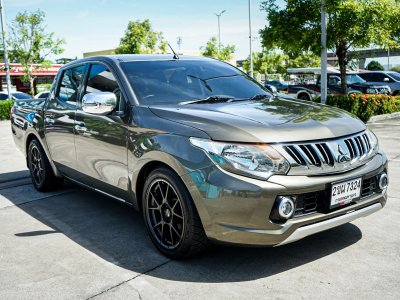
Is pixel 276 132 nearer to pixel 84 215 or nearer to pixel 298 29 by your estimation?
pixel 84 215

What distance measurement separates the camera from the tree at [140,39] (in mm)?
44688

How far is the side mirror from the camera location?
3.84m

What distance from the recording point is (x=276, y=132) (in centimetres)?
302

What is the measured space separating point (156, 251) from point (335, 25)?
11921 millimetres

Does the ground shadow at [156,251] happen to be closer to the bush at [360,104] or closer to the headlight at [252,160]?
the headlight at [252,160]

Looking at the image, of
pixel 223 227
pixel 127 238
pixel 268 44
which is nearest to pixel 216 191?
pixel 223 227

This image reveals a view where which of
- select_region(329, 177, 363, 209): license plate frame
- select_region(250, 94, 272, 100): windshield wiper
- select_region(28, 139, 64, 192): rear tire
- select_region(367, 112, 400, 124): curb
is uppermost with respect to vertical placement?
select_region(250, 94, 272, 100): windshield wiper

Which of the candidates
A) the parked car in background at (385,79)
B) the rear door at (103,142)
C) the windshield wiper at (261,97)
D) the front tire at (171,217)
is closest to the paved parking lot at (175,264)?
the front tire at (171,217)

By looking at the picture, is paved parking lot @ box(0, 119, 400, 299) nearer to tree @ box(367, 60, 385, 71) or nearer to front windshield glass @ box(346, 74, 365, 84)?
front windshield glass @ box(346, 74, 365, 84)

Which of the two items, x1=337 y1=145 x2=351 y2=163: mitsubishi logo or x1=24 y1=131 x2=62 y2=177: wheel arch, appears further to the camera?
x1=24 y1=131 x2=62 y2=177: wheel arch

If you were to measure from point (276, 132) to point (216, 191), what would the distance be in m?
0.56

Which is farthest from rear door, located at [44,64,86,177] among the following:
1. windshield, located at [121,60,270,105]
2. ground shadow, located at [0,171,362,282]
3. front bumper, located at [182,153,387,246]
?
front bumper, located at [182,153,387,246]

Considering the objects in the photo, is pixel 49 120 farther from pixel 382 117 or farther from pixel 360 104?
pixel 382 117

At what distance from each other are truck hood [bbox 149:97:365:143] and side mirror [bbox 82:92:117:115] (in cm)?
42
